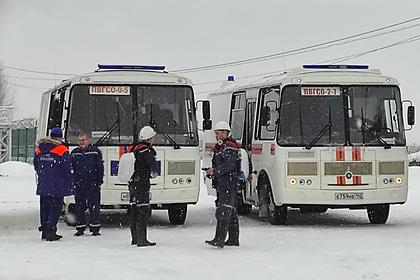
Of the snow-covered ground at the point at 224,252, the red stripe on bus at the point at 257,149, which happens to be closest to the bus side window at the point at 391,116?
the snow-covered ground at the point at 224,252

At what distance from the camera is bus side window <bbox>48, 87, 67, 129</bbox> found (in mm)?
16172

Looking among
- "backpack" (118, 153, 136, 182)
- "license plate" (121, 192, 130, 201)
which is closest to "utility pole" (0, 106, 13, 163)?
"license plate" (121, 192, 130, 201)

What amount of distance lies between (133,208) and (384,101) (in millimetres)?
6025

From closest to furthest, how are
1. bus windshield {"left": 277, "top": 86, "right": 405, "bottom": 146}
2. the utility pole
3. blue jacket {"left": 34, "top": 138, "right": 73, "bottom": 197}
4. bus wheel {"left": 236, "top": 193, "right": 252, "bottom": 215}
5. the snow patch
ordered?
blue jacket {"left": 34, "top": 138, "right": 73, "bottom": 197}, bus windshield {"left": 277, "top": 86, "right": 405, "bottom": 146}, bus wheel {"left": 236, "top": 193, "right": 252, "bottom": 215}, the snow patch, the utility pole

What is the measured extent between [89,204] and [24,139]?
36.7 meters

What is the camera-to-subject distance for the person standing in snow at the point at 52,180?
13.3m

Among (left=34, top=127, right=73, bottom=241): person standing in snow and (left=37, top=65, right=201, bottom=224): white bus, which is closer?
(left=34, top=127, right=73, bottom=241): person standing in snow

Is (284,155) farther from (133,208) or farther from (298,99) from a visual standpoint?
(133,208)

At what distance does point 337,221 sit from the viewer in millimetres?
17734

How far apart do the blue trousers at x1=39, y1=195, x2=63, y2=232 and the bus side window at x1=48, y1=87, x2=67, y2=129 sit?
2.84m

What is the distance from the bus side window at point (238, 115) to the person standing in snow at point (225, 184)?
597cm

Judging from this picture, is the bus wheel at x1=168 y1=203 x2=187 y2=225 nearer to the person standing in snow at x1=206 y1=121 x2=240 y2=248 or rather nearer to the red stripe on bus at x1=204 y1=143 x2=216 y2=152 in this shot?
the red stripe on bus at x1=204 y1=143 x2=216 y2=152

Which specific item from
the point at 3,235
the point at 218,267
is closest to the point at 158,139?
the point at 3,235

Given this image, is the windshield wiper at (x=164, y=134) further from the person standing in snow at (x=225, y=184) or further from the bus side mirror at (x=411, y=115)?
the bus side mirror at (x=411, y=115)
